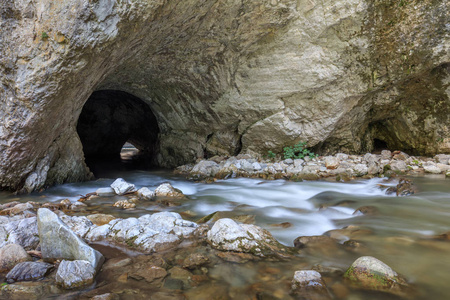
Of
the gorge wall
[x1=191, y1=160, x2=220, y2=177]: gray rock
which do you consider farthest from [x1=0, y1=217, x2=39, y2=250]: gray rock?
[x1=191, y1=160, x2=220, y2=177]: gray rock

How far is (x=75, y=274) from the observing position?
1.96 metres

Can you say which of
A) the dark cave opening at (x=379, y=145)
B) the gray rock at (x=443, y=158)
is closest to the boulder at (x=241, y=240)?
the gray rock at (x=443, y=158)

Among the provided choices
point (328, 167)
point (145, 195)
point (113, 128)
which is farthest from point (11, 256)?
point (113, 128)

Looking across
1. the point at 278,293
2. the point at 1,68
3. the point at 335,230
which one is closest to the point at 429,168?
the point at 335,230

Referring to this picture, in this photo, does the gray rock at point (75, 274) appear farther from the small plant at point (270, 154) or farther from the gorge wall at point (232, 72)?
the small plant at point (270, 154)

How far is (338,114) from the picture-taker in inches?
283

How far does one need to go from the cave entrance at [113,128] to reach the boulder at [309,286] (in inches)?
383

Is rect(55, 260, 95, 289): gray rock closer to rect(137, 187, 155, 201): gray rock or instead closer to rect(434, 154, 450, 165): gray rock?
rect(137, 187, 155, 201): gray rock

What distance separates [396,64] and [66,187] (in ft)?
26.0

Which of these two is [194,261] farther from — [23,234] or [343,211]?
[343,211]

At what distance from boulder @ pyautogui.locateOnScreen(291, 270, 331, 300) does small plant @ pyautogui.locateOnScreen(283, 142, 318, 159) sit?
5855 mm

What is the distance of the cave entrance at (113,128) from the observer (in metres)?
11.6

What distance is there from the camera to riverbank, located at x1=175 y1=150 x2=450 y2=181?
255 inches

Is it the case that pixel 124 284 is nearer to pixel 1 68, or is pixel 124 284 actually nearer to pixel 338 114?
pixel 1 68
